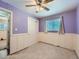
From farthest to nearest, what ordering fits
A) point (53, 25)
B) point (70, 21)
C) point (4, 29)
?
point (53, 25)
point (70, 21)
point (4, 29)

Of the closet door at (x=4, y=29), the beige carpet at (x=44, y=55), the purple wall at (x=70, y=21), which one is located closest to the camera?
the beige carpet at (x=44, y=55)

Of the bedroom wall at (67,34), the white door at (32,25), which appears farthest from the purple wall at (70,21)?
the white door at (32,25)

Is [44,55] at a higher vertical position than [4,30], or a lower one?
lower

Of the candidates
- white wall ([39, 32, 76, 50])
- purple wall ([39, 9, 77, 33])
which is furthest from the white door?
purple wall ([39, 9, 77, 33])

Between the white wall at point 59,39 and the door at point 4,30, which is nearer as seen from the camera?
the door at point 4,30

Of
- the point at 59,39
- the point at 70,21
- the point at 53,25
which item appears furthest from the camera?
the point at 53,25

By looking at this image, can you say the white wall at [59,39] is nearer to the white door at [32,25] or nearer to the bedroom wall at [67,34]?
the bedroom wall at [67,34]

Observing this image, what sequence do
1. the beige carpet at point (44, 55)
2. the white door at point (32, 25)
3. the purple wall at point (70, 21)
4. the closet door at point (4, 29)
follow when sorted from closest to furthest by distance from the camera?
1. the beige carpet at point (44, 55)
2. the closet door at point (4, 29)
3. the purple wall at point (70, 21)
4. the white door at point (32, 25)

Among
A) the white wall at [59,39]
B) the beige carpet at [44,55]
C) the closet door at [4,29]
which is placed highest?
the closet door at [4,29]

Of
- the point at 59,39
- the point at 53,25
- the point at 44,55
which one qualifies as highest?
the point at 53,25

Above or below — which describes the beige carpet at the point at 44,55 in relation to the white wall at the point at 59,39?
below

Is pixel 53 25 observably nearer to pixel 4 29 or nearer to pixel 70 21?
pixel 70 21

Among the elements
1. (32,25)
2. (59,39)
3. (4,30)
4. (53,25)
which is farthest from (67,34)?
(4,30)

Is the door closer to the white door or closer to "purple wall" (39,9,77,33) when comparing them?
the white door
